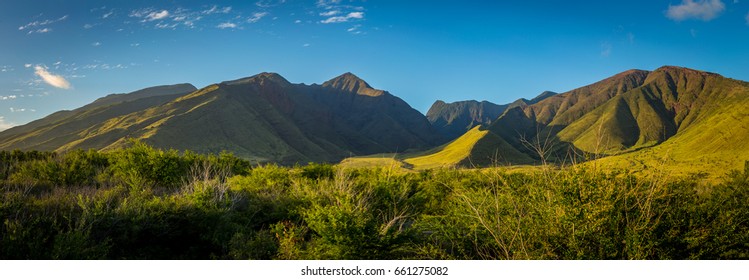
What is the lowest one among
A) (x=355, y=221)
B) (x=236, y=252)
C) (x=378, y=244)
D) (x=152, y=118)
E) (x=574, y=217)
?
(x=236, y=252)

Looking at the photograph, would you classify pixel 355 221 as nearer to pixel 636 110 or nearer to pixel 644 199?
pixel 644 199

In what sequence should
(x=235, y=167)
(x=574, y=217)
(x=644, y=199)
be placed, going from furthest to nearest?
(x=235, y=167) < (x=644, y=199) < (x=574, y=217)

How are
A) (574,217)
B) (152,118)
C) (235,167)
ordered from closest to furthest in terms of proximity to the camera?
(574,217) < (235,167) < (152,118)

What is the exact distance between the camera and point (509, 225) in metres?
6.74

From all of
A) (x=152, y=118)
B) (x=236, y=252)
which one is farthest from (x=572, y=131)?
(x=236, y=252)

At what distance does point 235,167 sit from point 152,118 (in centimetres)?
11221

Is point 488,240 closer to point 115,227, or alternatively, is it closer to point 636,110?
point 115,227

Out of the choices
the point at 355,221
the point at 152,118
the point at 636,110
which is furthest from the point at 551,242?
the point at 636,110

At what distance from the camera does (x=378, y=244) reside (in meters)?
8.69

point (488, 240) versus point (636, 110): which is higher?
point (636, 110)
